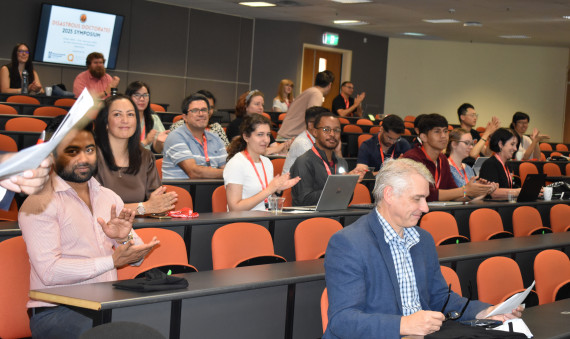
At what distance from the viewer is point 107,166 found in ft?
13.1

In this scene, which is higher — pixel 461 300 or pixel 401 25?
pixel 401 25

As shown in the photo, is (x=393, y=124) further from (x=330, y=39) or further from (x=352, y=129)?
(x=330, y=39)

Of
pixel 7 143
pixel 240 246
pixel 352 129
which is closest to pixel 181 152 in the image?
pixel 7 143

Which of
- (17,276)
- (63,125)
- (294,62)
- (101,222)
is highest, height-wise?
(294,62)

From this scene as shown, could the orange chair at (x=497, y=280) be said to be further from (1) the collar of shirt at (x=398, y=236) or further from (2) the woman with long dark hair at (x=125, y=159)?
(2) the woman with long dark hair at (x=125, y=159)

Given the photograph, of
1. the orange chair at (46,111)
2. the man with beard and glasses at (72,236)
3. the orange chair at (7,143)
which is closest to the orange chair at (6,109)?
the orange chair at (46,111)

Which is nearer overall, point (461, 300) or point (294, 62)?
point (461, 300)

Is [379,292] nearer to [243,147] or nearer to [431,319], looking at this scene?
[431,319]

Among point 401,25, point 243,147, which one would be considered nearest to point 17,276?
point 243,147

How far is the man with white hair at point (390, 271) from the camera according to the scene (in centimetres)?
252

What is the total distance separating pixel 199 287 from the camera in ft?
9.50

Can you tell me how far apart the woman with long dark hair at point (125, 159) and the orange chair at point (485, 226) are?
2452mm

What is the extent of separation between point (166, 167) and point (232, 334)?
10.1 ft

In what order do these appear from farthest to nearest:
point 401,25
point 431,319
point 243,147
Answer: point 401,25, point 243,147, point 431,319
